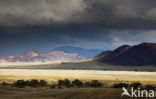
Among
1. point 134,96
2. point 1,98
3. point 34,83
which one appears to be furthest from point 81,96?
point 34,83

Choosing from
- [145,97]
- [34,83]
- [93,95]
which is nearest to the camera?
[145,97]

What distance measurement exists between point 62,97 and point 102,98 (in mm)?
3702

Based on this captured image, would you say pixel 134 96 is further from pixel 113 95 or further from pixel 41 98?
pixel 41 98

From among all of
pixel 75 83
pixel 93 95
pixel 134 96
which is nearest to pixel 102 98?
pixel 93 95

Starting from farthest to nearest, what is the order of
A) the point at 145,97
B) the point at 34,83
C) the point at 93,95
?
the point at 34,83
the point at 93,95
the point at 145,97

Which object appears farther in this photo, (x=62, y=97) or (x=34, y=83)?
(x=34, y=83)

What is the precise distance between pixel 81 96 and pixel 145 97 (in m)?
5.44

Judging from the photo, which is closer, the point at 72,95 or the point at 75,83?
the point at 72,95

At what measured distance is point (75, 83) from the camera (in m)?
45.9

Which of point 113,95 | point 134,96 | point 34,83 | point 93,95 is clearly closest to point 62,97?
point 93,95

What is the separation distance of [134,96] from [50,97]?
7488 mm

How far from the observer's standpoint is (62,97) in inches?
815

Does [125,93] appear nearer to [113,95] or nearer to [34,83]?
[113,95]

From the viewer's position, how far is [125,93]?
771 inches
